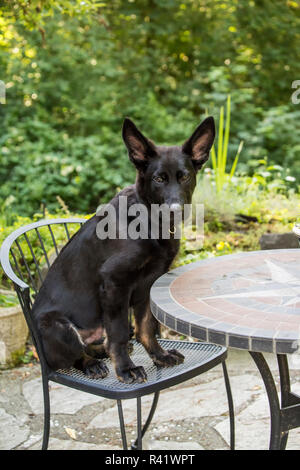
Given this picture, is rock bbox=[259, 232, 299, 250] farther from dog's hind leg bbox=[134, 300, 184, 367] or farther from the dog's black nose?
the dog's black nose

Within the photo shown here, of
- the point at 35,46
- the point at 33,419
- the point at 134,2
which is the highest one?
the point at 134,2

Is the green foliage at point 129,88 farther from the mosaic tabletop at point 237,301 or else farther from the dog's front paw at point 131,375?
the dog's front paw at point 131,375

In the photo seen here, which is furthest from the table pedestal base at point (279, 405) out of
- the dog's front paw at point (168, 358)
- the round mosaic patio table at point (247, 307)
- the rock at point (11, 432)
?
the rock at point (11, 432)

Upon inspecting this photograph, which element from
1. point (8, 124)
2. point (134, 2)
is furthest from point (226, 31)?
point (8, 124)

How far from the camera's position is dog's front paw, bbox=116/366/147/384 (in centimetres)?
220

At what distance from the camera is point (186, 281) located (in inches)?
89.9

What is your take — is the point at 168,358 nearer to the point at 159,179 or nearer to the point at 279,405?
the point at 279,405

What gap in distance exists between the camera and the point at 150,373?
232 cm

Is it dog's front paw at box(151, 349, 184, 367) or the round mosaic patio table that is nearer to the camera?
the round mosaic patio table

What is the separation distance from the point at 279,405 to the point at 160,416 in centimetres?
107

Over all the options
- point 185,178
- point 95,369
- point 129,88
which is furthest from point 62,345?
point 129,88

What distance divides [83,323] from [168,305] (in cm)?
51

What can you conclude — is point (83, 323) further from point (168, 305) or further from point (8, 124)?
point (8, 124)

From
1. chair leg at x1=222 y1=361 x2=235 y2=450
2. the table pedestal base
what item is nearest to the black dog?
chair leg at x1=222 y1=361 x2=235 y2=450
